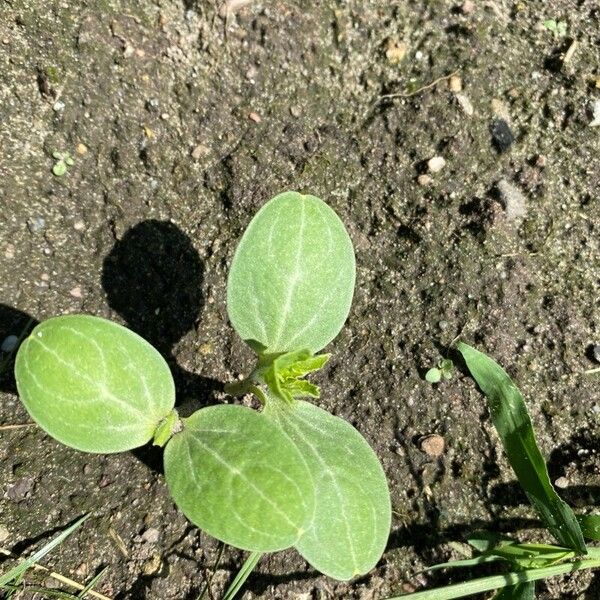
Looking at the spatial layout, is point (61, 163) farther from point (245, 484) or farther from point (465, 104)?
point (465, 104)

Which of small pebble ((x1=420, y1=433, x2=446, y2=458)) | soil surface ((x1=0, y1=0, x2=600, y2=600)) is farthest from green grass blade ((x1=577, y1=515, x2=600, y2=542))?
small pebble ((x1=420, y1=433, x2=446, y2=458))

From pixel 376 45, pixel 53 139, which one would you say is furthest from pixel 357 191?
pixel 53 139

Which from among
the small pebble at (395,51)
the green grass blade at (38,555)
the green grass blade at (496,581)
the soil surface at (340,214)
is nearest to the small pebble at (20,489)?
the soil surface at (340,214)

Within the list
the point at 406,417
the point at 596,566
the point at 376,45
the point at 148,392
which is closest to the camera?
the point at 148,392

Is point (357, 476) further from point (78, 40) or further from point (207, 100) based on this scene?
point (78, 40)

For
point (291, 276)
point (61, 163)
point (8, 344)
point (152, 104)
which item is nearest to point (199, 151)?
point (152, 104)

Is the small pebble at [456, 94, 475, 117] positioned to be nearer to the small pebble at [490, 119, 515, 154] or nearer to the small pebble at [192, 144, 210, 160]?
the small pebble at [490, 119, 515, 154]

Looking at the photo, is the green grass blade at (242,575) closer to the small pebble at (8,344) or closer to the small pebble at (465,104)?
the small pebble at (8,344)
